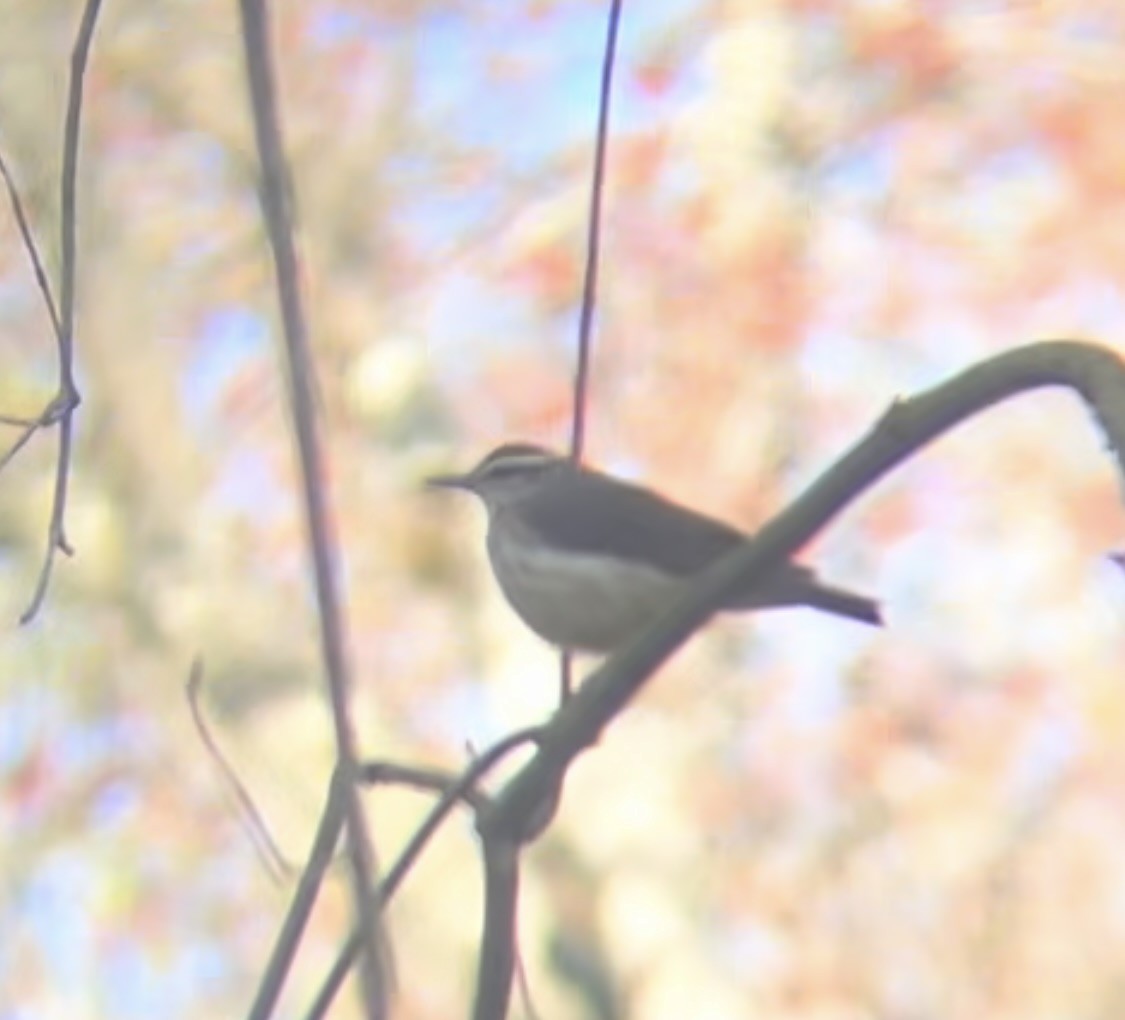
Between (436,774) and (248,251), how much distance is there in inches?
184

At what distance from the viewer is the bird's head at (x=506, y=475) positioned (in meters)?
2.28

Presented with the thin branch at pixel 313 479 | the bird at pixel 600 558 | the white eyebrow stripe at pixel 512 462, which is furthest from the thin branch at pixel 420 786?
the white eyebrow stripe at pixel 512 462

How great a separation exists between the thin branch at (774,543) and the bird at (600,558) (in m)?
0.43

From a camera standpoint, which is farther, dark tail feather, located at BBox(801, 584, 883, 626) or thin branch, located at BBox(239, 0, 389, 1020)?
dark tail feather, located at BBox(801, 584, 883, 626)

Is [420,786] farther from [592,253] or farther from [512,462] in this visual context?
[512,462]

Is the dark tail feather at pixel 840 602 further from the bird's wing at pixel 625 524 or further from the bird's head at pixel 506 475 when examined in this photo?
the bird's head at pixel 506 475

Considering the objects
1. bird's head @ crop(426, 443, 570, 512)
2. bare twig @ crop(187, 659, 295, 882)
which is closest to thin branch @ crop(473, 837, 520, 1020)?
bare twig @ crop(187, 659, 295, 882)

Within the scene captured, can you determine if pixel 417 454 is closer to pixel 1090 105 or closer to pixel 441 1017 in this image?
pixel 441 1017

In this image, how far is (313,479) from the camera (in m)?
1.09

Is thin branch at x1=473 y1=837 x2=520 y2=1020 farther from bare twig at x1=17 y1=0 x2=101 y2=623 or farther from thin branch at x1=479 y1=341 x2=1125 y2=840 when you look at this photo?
bare twig at x1=17 y1=0 x2=101 y2=623

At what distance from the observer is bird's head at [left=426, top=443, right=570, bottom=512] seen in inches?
89.6

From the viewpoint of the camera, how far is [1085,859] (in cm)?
562

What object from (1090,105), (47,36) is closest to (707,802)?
(1090,105)

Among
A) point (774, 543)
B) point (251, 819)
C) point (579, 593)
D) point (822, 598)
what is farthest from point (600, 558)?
point (774, 543)
